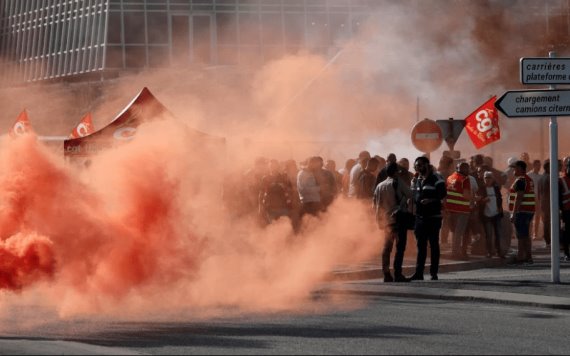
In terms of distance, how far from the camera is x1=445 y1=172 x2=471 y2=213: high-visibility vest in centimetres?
2262

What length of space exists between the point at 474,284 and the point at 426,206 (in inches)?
54.3

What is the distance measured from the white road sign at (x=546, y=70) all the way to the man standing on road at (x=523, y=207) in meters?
3.82

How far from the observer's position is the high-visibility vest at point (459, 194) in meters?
22.6

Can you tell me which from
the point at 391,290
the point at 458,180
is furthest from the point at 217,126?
the point at 391,290

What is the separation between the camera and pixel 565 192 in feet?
76.2

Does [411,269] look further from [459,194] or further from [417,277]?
[417,277]

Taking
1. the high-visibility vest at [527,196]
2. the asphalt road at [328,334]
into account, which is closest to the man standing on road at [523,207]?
the high-visibility vest at [527,196]

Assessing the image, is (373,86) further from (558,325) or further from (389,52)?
(558,325)

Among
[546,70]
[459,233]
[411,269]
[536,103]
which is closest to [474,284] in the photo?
[536,103]

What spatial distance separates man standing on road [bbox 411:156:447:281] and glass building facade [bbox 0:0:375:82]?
151 feet

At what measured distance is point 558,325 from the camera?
13828 millimetres

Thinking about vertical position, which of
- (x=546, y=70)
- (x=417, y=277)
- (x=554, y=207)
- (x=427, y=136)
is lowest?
(x=417, y=277)

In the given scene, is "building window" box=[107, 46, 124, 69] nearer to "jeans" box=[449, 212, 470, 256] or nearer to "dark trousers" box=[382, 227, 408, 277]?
"jeans" box=[449, 212, 470, 256]

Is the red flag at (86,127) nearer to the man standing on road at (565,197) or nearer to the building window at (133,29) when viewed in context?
the man standing on road at (565,197)
